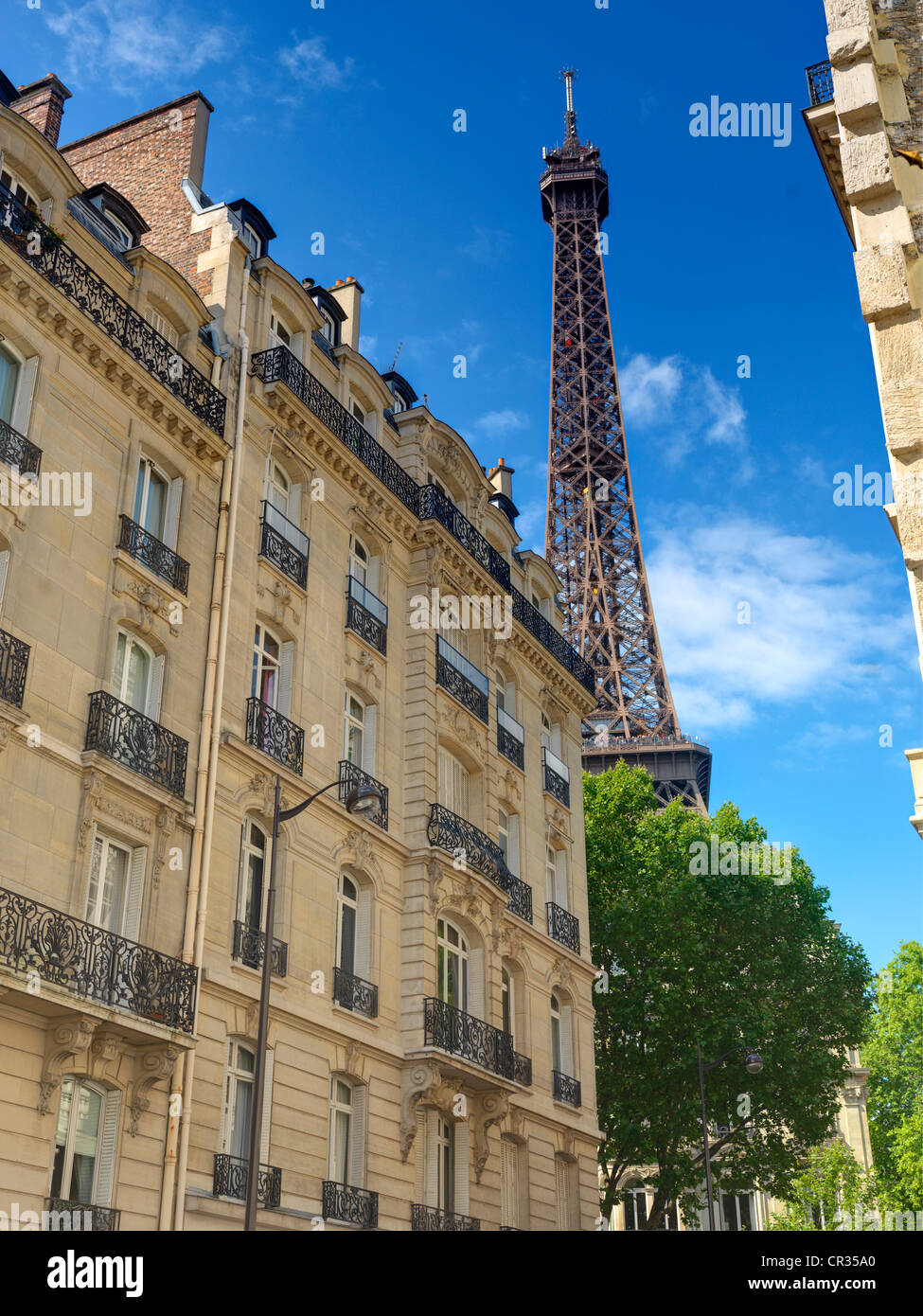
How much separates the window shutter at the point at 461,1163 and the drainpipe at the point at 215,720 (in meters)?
7.99

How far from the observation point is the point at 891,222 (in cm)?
950

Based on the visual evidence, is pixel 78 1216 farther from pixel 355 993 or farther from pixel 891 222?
pixel 891 222

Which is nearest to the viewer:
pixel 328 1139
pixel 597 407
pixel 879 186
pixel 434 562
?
pixel 879 186

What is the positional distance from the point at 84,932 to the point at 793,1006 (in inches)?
1022

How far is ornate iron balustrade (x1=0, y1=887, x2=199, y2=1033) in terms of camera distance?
15023 millimetres

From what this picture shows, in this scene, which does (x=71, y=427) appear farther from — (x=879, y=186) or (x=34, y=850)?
(x=879, y=186)

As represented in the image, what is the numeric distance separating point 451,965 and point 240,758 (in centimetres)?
722

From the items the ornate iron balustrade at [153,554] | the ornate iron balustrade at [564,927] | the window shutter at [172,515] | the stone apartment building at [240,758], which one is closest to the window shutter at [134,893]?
the stone apartment building at [240,758]

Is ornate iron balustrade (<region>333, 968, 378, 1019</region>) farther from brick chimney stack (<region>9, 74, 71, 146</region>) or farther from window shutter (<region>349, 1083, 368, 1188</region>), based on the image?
brick chimney stack (<region>9, 74, 71, 146</region>)

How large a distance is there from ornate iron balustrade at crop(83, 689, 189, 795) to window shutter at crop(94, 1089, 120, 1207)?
4296 millimetres

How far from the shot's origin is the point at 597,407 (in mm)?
116312

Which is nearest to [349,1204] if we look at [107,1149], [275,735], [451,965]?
[107,1149]

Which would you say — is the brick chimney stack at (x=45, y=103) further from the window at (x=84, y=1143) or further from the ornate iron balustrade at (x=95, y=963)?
the window at (x=84, y=1143)

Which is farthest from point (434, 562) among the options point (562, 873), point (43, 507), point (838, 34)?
point (838, 34)
